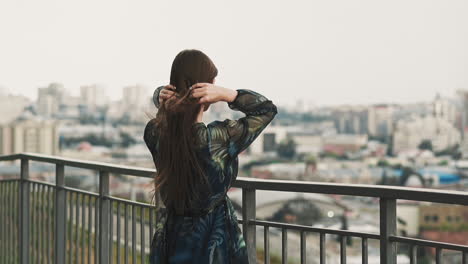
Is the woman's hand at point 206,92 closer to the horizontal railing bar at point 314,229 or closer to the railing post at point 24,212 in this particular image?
the horizontal railing bar at point 314,229

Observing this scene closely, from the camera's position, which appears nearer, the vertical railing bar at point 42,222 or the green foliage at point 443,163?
the vertical railing bar at point 42,222

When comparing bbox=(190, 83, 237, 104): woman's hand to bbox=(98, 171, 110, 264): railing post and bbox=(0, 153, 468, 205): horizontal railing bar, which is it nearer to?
bbox=(0, 153, 468, 205): horizontal railing bar

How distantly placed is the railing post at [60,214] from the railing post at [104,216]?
66cm

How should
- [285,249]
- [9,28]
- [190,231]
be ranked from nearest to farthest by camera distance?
1. [190,231]
2. [285,249]
3. [9,28]

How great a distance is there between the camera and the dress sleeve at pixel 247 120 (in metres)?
2.48

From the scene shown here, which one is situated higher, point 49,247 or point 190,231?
point 190,231

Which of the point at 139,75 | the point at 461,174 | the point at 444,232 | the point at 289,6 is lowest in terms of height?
the point at 444,232

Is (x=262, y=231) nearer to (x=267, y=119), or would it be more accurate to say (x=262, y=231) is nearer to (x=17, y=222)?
(x=267, y=119)

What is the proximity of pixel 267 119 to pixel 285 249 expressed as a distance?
28.3 inches

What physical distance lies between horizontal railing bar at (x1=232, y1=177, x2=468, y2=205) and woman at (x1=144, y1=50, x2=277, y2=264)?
40cm

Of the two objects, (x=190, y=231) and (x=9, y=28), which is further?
(x=9, y=28)

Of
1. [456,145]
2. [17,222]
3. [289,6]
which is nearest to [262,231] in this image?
[17,222]

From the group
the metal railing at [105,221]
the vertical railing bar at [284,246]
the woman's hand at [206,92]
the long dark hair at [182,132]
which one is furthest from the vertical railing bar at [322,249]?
the woman's hand at [206,92]

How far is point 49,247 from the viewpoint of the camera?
5301 mm
